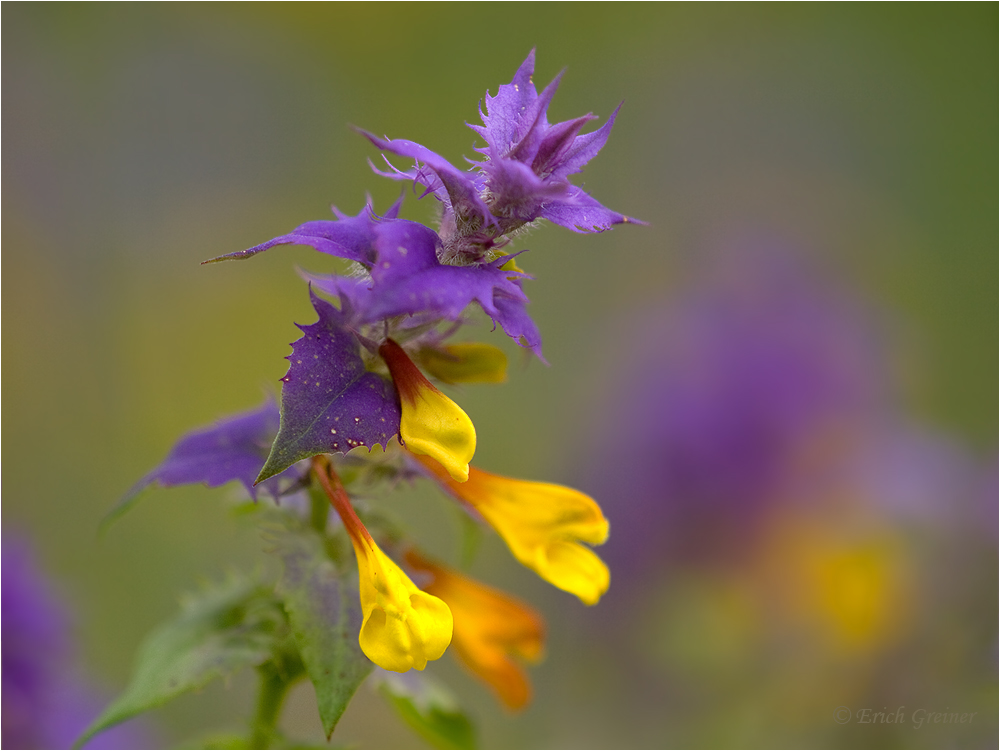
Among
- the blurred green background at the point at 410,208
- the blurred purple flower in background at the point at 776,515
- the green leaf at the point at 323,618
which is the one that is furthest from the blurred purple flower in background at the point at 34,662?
the blurred purple flower in background at the point at 776,515

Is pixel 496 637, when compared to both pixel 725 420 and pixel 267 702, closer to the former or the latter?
pixel 267 702

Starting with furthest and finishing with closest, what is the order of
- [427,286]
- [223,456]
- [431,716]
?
[431,716], [223,456], [427,286]

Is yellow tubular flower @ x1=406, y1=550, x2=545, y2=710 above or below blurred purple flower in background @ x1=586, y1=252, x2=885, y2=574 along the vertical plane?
above

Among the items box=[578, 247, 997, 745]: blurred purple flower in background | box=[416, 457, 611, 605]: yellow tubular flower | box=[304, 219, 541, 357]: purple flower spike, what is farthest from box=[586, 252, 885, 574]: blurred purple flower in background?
box=[304, 219, 541, 357]: purple flower spike

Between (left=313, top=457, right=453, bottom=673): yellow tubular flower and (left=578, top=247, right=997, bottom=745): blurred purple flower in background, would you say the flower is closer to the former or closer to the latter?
(left=313, top=457, right=453, bottom=673): yellow tubular flower

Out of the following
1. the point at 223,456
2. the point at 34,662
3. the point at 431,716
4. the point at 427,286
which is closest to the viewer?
the point at 427,286

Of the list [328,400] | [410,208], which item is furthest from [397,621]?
[410,208]

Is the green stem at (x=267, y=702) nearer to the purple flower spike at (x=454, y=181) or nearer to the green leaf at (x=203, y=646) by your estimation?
the green leaf at (x=203, y=646)
